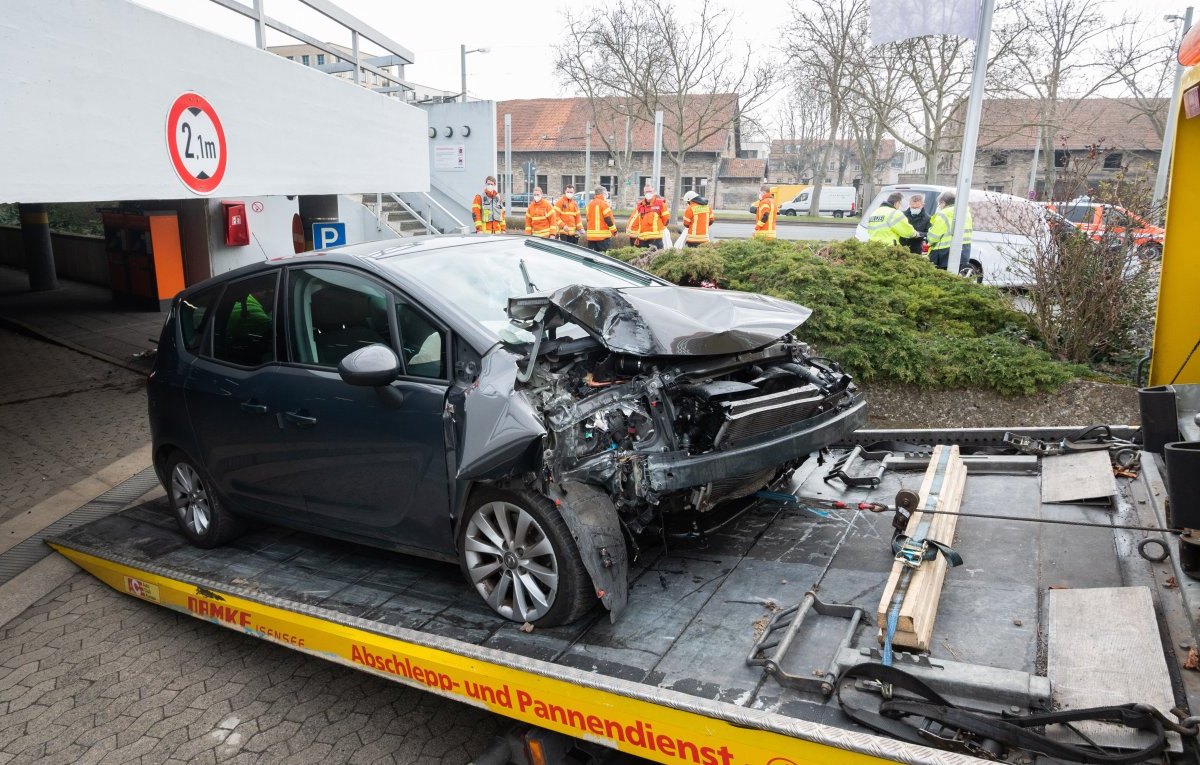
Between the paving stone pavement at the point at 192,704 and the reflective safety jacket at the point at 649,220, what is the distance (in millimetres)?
12033

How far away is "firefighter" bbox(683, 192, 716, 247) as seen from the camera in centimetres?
1432

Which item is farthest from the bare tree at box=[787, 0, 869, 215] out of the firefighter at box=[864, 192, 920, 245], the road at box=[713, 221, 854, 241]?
the firefighter at box=[864, 192, 920, 245]

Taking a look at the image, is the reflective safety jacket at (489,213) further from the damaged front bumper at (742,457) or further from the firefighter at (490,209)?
the damaged front bumper at (742,457)

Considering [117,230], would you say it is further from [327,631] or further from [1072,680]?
[1072,680]

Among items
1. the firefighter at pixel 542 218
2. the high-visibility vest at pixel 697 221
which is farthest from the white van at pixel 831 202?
the high-visibility vest at pixel 697 221

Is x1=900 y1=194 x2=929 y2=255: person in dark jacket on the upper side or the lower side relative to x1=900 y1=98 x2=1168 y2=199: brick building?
lower

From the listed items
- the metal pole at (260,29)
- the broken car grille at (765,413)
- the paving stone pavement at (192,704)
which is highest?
the metal pole at (260,29)

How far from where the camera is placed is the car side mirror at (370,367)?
3316 mm

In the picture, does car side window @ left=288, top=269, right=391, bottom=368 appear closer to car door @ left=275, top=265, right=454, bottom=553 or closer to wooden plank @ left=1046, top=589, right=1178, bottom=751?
car door @ left=275, top=265, right=454, bottom=553

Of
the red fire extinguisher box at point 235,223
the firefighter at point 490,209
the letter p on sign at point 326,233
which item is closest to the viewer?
the letter p on sign at point 326,233

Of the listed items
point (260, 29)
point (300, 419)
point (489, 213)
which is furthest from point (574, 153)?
point (300, 419)

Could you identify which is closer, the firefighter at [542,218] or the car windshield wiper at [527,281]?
the car windshield wiper at [527,281]

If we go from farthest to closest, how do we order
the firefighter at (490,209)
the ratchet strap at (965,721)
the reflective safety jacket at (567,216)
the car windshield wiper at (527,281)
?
the firefighter at (490,209) → the reflective safety jacket at (567,216) → the car windshield wiper at (527,281) → the ratchet strap at (965,721)

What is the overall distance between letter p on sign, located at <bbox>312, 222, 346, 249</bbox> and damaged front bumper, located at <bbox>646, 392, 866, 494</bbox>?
25.8ft
